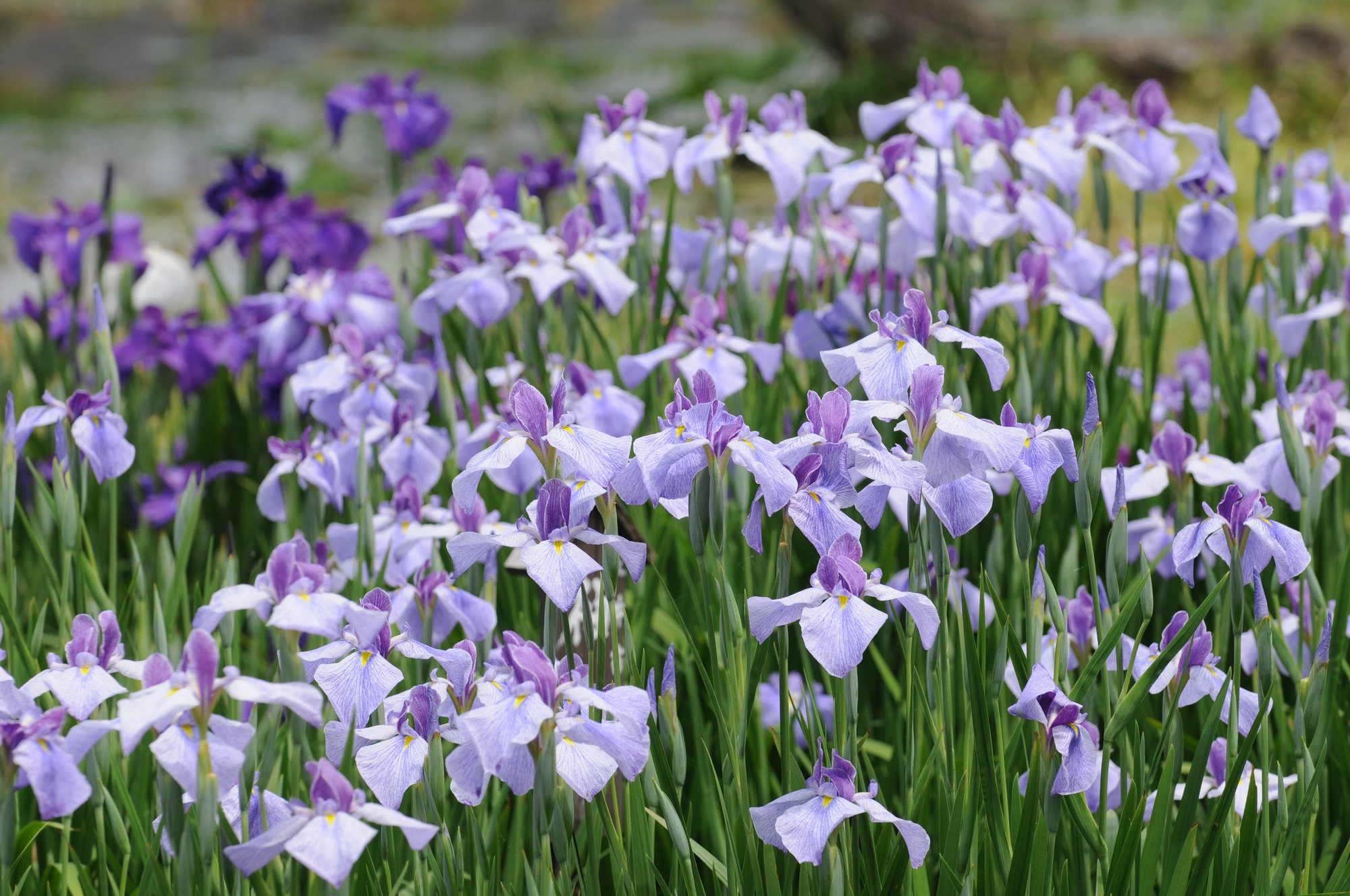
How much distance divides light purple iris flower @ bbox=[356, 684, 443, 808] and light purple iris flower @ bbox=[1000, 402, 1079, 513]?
1.90ft

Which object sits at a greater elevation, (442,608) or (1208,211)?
(1208,211)

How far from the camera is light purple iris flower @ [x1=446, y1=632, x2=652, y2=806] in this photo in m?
1.03

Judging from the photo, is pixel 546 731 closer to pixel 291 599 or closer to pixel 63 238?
pixel 291 599

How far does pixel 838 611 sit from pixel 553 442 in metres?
0.31

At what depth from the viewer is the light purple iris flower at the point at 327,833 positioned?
3.16 feet

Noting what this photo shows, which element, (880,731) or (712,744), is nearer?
(712,744)

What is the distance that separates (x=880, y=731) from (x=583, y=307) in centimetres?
95

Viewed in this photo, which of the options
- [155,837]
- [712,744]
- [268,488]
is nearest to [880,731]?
[712,744]

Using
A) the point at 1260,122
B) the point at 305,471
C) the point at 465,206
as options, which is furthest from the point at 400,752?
the point at 1260,122

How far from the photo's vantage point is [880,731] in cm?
208

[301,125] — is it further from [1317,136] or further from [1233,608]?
[1233,608]

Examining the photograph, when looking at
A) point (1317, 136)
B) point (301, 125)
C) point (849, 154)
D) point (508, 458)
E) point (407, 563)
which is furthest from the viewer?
point (301, 125)

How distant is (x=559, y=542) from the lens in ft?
3.85

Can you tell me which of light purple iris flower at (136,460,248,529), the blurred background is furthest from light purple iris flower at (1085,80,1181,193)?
the blurred background
